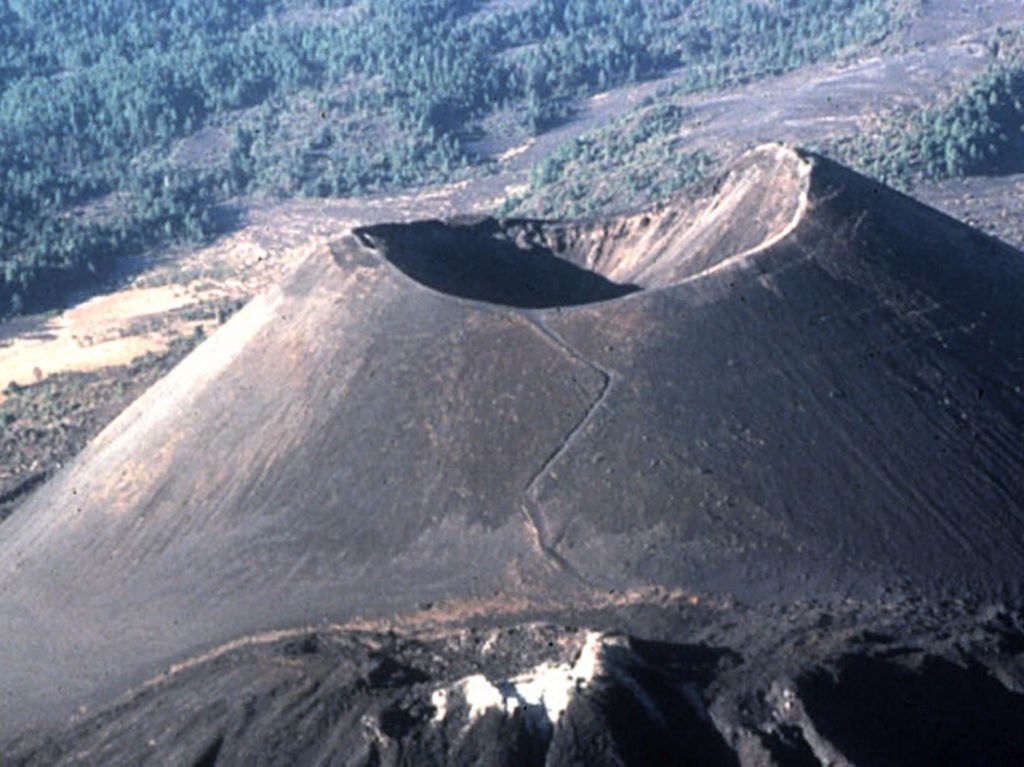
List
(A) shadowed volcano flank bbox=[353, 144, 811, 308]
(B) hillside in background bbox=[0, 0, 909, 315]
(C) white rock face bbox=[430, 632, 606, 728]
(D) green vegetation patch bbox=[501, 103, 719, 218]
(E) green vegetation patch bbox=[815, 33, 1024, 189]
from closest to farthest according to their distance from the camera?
(C) white rock face bbox=[430, 632, 606, 728]
(A) shadowed volcano flank bbox=[353, 144, 811, 308]
(E) green vegetation patch bbox=[815, 33, 1024, 189]
(D) green vegetation patch bbox=[501, 103, 719, 218]
(B) hillside in background bbox=[0, 0, 909, 315]

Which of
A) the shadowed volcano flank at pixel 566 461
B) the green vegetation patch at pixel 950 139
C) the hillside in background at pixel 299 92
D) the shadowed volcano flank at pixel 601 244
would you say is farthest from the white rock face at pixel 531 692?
the hillside in background at pixel 299 92

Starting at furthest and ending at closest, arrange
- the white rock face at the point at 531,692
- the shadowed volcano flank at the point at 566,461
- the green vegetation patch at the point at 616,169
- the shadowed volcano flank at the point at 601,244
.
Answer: the green vegetation patch at the point at 616,169, the shadowed volcano flank at the point at 601,244, the shadowed volcano flank at the point at 566,461, the white rock face at the point at 531,692

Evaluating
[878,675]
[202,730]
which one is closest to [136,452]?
[202,730]

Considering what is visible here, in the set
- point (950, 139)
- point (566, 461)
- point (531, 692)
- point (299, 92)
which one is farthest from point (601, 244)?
point (299, 92)

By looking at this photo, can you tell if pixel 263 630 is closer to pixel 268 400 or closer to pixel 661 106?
pixel 268 400

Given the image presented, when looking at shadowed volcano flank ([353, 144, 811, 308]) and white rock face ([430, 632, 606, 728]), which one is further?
shadowed volcano flank ([353, 144, 811, 308])

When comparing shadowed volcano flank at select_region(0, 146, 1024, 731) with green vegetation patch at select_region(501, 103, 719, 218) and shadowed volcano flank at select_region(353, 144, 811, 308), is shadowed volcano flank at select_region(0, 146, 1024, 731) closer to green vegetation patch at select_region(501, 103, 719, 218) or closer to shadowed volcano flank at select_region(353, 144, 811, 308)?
shadowed volcano flank at select_region(353, 144, 811, 308)

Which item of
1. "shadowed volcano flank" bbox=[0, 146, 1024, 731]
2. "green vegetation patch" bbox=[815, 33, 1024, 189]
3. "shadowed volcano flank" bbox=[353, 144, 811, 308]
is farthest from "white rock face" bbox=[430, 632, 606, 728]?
"green vegetation patch" bbox=[815, 33, 1024, 189]

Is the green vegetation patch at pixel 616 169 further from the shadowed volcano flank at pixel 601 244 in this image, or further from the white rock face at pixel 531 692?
the white rock face at pixel 531 692

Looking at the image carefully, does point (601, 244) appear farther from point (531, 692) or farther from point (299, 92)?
point (299, 92)
